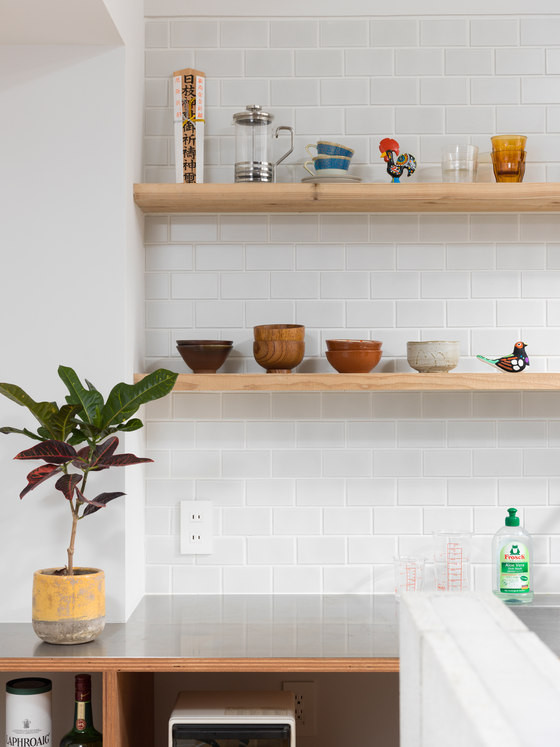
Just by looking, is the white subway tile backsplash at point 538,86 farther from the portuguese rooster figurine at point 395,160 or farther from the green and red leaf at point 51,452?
the green and red leaf at point 51,452

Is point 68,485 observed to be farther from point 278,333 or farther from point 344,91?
point 344,91

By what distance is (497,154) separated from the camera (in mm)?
2121

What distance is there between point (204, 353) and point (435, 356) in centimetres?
61

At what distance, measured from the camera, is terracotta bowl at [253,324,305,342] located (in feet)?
6.84

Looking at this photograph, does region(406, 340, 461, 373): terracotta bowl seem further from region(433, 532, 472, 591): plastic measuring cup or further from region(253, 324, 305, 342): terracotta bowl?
region(433, 532, 472, 591): plastic measuring cup

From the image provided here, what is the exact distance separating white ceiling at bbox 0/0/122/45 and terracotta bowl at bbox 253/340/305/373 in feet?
2.77

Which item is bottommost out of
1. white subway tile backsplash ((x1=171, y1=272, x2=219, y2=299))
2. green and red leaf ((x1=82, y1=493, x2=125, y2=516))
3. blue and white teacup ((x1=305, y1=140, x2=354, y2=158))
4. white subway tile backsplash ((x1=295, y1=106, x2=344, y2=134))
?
green and red leaf ((x1=82, y1=493, x2=125, y2=516))

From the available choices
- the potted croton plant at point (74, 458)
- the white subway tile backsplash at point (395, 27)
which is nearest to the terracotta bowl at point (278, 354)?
the potted croton plant at point (74, 458)

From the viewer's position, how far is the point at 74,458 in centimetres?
171

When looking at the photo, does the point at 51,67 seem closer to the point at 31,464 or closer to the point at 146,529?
the point at 31,464

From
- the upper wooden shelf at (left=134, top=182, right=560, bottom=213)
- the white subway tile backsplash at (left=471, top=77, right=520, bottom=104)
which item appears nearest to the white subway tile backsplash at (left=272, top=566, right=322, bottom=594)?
the upper wooden shelf at (left=134, top=182, right=560, bottom=213)

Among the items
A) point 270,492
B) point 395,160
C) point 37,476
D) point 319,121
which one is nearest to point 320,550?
point 270,492

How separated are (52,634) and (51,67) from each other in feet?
4.44

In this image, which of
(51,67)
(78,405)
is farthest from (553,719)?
(51,67)
